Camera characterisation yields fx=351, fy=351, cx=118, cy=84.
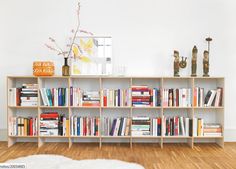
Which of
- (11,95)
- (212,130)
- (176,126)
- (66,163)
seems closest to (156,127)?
(176,126)

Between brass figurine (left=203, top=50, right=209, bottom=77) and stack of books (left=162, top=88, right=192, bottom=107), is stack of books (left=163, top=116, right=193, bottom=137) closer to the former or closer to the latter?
stack of books (left=162, top=88, right=192, bottom=107)

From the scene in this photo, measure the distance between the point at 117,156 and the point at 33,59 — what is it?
213 cm

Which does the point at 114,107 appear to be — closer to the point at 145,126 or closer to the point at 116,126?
the point at 116,126

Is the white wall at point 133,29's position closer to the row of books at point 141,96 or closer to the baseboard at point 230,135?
the baseboard at point 230,135

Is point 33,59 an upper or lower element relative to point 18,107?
upper

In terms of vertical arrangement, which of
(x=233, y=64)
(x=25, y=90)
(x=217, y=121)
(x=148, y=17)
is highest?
(x=148, y=17)

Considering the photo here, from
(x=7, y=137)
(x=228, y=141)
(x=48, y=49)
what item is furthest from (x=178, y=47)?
(x=7, y=137)

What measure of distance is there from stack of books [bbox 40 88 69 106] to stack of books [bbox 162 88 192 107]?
151 cm

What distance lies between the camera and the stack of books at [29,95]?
17.4 feet

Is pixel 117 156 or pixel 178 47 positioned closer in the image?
pixel 117 156

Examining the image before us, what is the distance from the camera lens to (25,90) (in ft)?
17.4

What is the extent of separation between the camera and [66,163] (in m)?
4.09

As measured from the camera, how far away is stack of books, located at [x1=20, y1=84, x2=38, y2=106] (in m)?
5.29

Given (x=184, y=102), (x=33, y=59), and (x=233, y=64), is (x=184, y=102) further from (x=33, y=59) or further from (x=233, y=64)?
(x=33, y=59)
